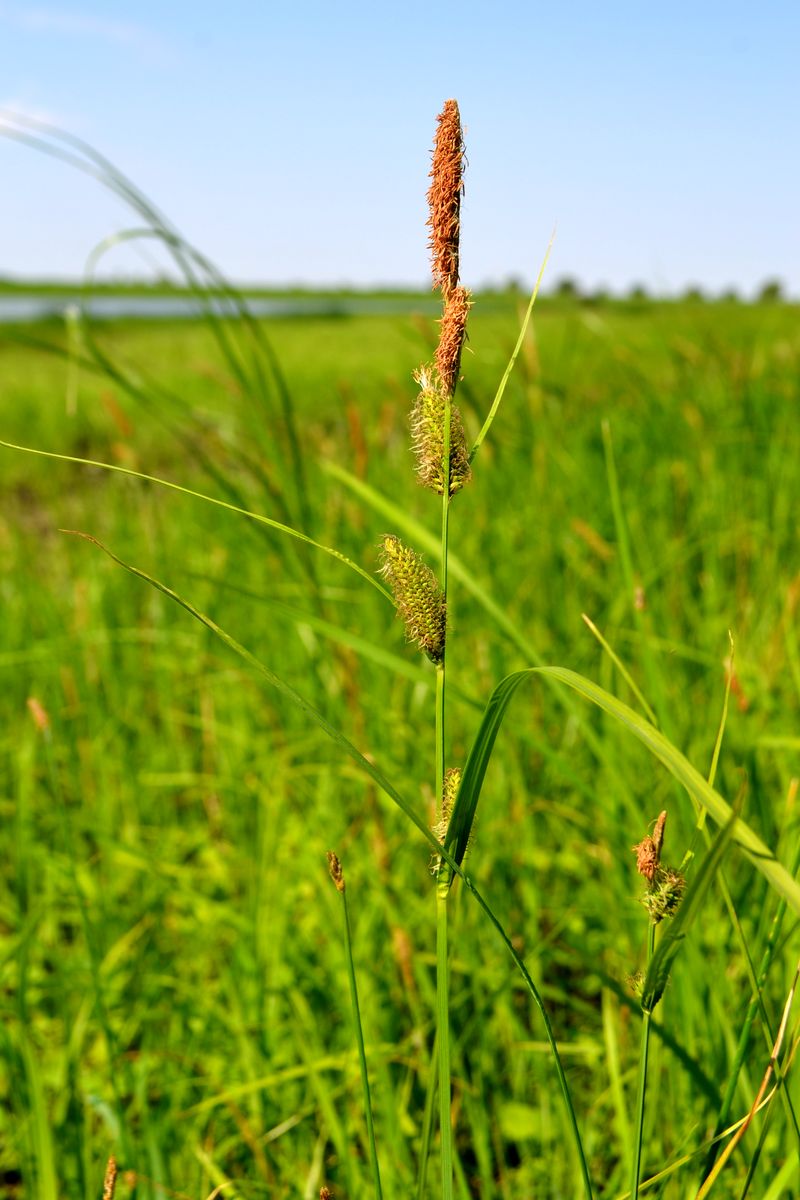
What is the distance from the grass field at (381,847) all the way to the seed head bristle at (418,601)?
0.35 feet

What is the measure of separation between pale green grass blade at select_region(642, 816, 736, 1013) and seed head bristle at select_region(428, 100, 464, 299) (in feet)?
0.79

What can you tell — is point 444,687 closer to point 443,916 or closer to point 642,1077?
point 443,916

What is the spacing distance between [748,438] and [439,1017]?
2602 mm

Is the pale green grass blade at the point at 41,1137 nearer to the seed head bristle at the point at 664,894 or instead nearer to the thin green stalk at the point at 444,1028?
the thin green stalk at the point at 444,1028

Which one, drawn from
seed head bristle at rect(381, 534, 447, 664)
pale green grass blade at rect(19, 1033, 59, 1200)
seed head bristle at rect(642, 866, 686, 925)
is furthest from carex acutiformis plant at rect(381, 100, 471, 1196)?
pale green grass blade at rect(19, 1033, 59, 1200)

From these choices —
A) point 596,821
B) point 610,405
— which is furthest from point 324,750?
point 610,405

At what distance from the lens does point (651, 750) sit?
41cm

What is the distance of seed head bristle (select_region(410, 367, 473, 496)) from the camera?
1.37 ft

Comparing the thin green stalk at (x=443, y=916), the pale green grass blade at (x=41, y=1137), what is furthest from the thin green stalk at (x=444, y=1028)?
the pale green grass blade at (x=41, y=1137)

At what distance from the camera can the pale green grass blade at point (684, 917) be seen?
1.22 feet

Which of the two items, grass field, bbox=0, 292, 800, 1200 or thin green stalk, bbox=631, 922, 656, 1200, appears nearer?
thin green stalk, bbox=631, 922, 656, 1200

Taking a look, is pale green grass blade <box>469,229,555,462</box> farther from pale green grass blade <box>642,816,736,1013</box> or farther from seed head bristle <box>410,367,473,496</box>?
pale green grass blade <box>642,816,736,1013</box>

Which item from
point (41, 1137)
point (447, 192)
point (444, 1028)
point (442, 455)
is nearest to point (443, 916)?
point (444, 1028)

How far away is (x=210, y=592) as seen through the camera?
2543mm
